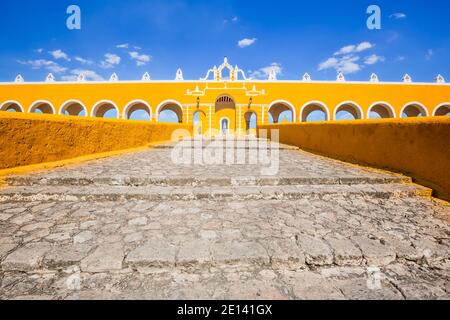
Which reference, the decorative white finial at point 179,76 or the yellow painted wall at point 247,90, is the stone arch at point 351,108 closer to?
the yellow painted wall at point 247,90

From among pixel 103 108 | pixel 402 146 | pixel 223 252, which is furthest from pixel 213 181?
pixel 103 108

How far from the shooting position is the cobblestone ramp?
1.54m

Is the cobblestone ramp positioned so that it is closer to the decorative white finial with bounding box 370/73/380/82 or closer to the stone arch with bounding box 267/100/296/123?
the stone arch with bounding box 267/100/296/123

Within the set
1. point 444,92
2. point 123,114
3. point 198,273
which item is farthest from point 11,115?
point 444,92

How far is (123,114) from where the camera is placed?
72.5ft

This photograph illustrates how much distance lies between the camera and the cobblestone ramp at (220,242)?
1.54 metres

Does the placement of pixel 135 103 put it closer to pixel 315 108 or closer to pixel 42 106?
pixel 42 106

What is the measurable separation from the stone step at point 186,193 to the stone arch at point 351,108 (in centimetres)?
2034

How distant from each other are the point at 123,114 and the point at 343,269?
24.0 meters

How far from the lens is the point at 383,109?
2322 centimetres

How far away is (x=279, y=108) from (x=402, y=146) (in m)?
22.5

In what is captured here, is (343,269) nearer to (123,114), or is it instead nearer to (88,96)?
(123,114)

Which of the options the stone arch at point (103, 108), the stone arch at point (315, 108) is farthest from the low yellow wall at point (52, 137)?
the stone arch at point (315, 108)

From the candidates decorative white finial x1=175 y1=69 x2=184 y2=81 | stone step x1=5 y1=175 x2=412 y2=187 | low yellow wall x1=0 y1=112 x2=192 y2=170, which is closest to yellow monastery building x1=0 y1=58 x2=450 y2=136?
decorative white finial x1=175 y1=69 x2=184 y2=81
